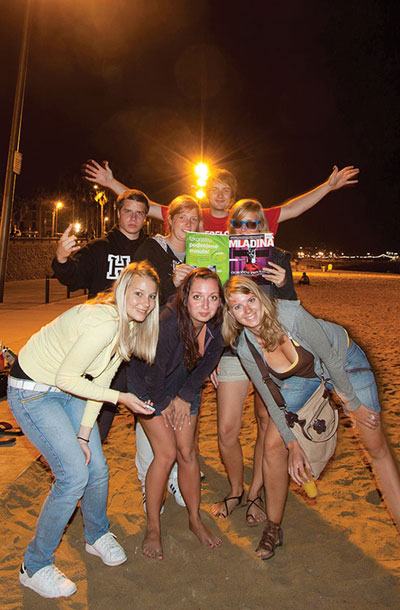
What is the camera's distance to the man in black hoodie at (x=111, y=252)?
4.11 metres

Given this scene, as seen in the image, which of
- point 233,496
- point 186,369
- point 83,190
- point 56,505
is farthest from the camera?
point 83,190

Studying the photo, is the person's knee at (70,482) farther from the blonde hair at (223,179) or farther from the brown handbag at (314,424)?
the blonde hair at (223,179)

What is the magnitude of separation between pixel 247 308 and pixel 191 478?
126cm

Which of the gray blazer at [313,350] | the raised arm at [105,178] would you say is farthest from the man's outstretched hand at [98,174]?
the gray blazer at [313,350]

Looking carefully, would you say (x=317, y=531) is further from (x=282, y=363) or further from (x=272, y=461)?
(x=282, y=363)

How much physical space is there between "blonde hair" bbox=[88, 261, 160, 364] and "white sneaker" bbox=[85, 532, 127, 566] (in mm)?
1230

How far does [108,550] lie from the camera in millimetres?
3293

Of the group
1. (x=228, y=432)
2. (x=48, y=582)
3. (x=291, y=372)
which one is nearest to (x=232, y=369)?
(x=228, y=432)

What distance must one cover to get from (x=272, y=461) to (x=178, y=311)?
3.82 ft

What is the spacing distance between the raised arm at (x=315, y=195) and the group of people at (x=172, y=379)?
70 centimetres

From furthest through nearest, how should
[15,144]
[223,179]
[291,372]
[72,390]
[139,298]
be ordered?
[15,144] < [223,179] < [291,372] < [139,298] < [72,390]

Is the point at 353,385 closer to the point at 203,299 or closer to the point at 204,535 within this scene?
the point at 203,299

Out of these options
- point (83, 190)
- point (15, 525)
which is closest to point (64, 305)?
point (15, 525)

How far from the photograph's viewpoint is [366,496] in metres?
4.11
